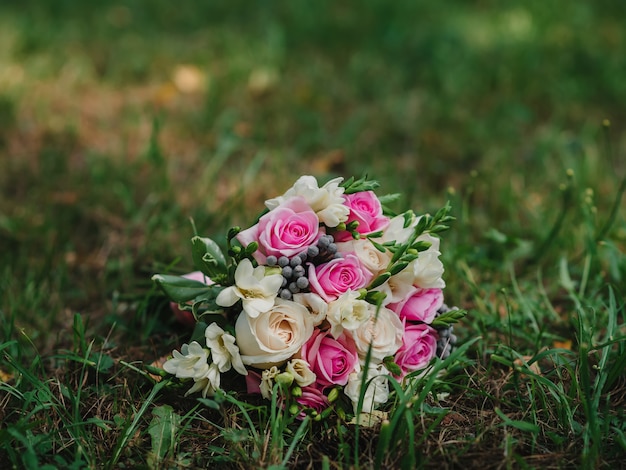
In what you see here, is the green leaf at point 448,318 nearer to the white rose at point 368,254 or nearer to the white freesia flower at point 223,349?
the white rose at point 368,254

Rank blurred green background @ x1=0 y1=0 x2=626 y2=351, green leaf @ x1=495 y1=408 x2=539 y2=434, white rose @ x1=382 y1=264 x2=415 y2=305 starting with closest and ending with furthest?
green leaf @ x1=495 y1=408 x2=539 y2=434 < white rose @ x1=382 y1=264 x2=415 y2=305 < blurred green background @ x1=0 y1=0 x2=626 y2=351

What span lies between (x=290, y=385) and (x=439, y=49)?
238cm

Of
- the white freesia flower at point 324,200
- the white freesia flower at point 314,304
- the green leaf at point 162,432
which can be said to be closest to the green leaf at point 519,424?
the white freesia flower at point 314,304

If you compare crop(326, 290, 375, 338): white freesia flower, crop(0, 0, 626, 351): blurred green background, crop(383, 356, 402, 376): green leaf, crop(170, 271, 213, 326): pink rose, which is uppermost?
crop(326, 290, 375, 338): white freesia flower

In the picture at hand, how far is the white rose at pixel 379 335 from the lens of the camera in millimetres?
1444

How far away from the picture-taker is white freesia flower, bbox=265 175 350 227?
4.81 ft

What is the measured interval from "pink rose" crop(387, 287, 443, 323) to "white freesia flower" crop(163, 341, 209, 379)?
0.41 m

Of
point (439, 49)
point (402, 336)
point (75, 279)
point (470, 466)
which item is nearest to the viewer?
point (470, 466)

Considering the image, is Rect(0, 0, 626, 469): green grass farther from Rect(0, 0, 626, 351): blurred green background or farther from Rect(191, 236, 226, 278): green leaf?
Rect(191, 236, 226, 278): green leaf

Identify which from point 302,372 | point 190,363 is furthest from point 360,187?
point 190,363

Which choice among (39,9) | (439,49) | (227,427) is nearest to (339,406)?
(227,427)

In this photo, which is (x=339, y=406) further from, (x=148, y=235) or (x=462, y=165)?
(x=462, y=165)

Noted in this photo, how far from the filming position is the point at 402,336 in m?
1.49

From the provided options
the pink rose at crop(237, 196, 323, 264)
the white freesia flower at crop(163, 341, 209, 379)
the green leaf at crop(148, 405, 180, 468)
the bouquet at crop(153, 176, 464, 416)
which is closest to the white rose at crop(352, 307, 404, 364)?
the bouquet at crop(153, 176, 464, 416)
